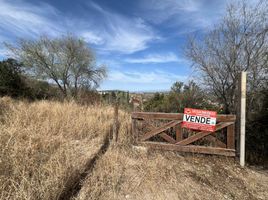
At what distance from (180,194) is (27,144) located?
2.82 m

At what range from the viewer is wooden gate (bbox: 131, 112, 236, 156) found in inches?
140

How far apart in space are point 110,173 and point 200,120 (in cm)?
239

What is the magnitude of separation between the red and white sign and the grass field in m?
0.73

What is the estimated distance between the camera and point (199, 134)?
3.70 metres

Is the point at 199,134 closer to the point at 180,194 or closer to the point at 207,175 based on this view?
the point at 207,175

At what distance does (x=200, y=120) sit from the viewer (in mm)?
3672

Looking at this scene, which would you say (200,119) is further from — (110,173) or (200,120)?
(110,173)

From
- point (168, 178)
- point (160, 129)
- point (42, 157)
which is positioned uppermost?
point (160, 129)

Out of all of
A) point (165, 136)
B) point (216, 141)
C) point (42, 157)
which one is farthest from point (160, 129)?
point (42, 157)

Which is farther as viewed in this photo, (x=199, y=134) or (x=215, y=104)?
(x=215, y=104)

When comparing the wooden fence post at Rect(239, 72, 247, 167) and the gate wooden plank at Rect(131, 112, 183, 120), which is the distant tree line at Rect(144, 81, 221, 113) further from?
the gate wooden plank at Rect(131, 112, 183, 120)

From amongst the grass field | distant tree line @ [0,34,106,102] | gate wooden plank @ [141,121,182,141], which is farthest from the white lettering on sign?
distant tree line @ [0,34,106,102]

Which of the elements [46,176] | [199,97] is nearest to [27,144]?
[46,176]

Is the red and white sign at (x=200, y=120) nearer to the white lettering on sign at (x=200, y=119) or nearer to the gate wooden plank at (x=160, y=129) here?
the white lettering on sign at (x=200, y=119)
